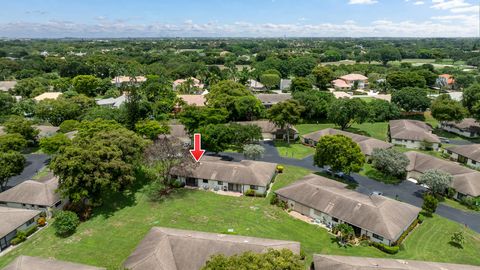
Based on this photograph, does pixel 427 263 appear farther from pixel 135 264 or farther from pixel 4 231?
pixel 4 231

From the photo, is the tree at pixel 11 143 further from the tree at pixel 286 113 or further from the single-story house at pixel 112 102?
the tree at pixel 286 113

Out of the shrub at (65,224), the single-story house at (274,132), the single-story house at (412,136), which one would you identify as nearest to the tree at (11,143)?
the shrub at (65,224)

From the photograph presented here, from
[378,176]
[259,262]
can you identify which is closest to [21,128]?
[259,262]

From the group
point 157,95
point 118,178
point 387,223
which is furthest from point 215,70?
point 387,223

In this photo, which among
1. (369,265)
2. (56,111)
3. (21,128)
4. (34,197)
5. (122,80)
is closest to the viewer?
(369,265)

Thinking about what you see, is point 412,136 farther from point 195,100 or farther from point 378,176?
point 195,100

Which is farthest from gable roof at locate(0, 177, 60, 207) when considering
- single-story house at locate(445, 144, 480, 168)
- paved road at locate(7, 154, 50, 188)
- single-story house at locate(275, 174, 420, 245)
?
single-story house at locate(445, 144, 480, 168)

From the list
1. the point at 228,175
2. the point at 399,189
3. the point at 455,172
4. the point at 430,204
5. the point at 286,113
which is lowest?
the point at 399,189
